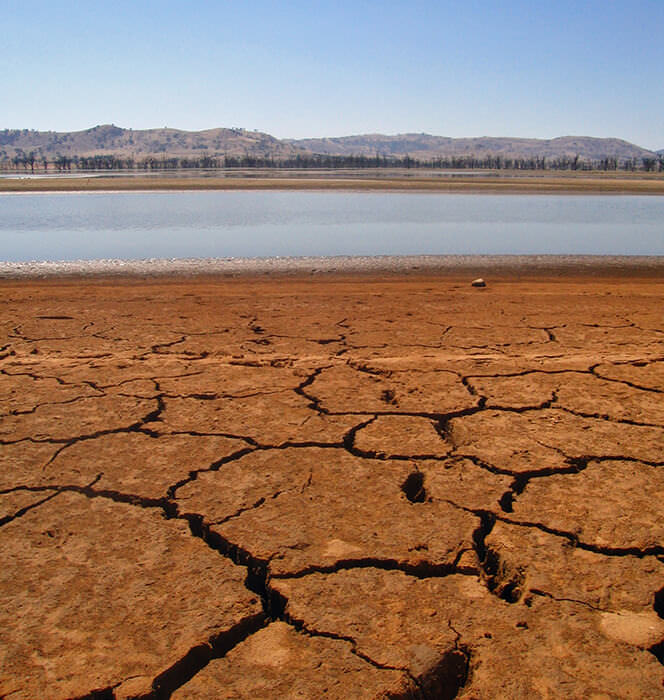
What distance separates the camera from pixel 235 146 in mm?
119875

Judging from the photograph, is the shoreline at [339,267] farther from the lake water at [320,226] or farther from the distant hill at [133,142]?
the distant hill at [133,142]

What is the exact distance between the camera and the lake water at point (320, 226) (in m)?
11.1

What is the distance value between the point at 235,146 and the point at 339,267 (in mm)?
118413

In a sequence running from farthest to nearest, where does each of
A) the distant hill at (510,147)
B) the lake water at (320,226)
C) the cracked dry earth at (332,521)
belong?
1. the distant hill at (510,147)
2. the lake water at (320,226)
3. the cracked dry earth at (332,521)

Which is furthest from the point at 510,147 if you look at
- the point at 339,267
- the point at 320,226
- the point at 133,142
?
the point at 339,267

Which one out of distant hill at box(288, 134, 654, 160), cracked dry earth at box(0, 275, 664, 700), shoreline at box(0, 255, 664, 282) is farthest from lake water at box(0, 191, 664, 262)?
distant hill at box(288, 134, 654, 160)

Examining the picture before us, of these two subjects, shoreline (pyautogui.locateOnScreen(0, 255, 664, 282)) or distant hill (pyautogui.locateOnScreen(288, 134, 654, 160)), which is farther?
distant hill (pyautogui.locateOnScreen(288, 134, 654, 160))

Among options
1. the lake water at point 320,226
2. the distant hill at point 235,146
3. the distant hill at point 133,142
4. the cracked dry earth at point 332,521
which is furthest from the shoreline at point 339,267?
the distant hill at point 133,142

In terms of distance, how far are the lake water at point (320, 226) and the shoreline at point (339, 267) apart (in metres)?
0.98

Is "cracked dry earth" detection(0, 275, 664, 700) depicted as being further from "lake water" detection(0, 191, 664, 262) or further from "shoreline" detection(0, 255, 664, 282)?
"lake water" detection(0, 191, 664, 262)

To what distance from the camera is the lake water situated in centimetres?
1112

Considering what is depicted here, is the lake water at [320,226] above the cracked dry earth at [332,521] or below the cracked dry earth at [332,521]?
above

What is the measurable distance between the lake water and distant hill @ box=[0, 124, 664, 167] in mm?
78240

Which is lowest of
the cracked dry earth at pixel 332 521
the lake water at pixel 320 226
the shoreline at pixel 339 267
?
the cracked dry earth at pixel 332 521
